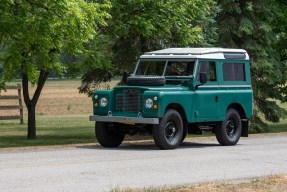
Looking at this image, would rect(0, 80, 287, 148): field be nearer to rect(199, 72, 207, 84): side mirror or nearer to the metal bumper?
the metal bumper

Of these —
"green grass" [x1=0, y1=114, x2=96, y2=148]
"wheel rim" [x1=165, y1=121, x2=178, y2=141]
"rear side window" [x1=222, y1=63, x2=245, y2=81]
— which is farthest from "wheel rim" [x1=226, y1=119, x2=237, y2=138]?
"green grass" [x1=0, y1=114, x2=96, y2=148]

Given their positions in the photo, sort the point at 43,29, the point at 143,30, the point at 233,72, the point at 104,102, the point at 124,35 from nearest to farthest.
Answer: the point at 104,102, the point at 233,72, the point at 43,29, the point at 143,30, the point at 124,35

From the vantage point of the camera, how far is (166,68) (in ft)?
68.5

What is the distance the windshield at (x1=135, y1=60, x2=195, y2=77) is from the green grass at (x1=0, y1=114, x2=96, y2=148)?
19.8 ft

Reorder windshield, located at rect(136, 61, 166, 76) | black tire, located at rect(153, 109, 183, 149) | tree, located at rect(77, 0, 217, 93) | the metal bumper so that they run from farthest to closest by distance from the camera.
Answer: tree, located at rect(77, 0, 217, 93)
windshield, located at rect(136, 61, 166, 76)
black tire, located at rect(153, 109, 183, 149)
the metal bumper

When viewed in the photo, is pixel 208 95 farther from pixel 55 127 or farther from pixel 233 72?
pixel 55 127

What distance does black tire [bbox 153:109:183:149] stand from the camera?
1920cm

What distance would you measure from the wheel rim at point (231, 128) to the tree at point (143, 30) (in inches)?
242

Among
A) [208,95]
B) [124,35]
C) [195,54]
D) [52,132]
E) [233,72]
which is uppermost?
[124,35]

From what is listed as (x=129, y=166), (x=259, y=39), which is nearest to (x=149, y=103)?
(x=129, y=166)

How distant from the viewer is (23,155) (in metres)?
17.7

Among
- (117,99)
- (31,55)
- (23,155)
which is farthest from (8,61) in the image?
(23,155)

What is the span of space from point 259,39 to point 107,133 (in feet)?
50.3

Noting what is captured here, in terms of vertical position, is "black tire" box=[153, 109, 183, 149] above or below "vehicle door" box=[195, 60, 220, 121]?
below
